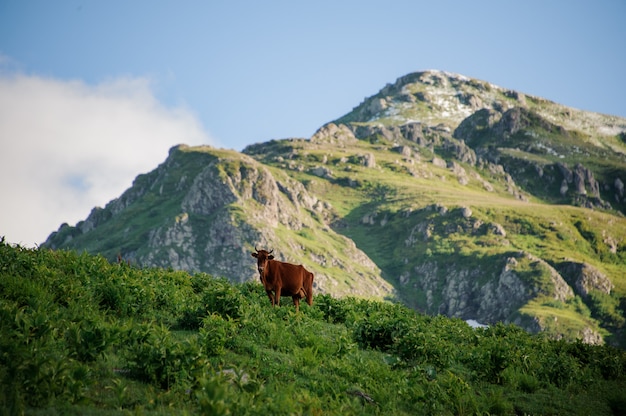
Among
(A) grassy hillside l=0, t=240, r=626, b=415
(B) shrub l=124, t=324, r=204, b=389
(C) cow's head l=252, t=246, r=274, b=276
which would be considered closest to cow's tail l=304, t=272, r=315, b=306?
(A) grassy hillside l=0, t=240, r=626, b=415

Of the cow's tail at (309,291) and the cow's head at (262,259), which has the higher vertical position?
the cow's head at (262,259)

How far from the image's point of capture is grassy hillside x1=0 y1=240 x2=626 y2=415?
12.1 m

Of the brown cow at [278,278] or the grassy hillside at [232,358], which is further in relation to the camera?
the brown cow at [278,278]

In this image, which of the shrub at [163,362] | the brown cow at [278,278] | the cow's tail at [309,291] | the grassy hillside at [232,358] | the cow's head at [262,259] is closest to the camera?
the grassy hillside at [232,358]

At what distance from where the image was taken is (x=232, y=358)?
626 inches

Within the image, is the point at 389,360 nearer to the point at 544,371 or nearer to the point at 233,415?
the point at 544,371

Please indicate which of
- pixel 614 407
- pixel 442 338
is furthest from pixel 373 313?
pixel 614 407

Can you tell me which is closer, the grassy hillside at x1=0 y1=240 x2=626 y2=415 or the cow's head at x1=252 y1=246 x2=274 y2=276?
the grassy hillside at x1=0 y1=240 x2=626 y2=415

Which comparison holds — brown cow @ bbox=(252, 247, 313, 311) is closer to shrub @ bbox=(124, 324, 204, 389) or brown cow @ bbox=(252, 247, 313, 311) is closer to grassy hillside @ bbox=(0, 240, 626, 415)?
grassy hillside @ bbox=(0, 240, 626, 415)

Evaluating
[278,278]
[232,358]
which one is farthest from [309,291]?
[232,358]

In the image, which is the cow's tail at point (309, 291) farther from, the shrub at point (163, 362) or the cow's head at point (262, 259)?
the shrub at point (163, 362)

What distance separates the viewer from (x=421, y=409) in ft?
50.6

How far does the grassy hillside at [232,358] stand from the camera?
12.1 m

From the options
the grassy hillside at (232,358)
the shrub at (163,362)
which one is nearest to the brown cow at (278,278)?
the grassy hillside at (232,358)
